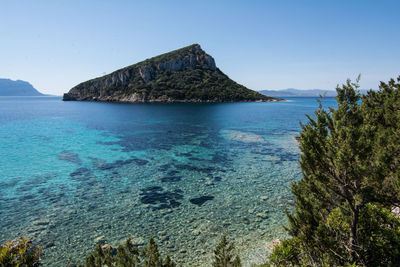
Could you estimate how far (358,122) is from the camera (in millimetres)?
8641

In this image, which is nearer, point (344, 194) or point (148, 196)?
point (344, 194)

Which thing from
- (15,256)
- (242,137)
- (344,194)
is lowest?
(242,137)

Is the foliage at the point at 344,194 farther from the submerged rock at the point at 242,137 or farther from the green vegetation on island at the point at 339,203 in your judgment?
the submerged rock at the point at 242,137

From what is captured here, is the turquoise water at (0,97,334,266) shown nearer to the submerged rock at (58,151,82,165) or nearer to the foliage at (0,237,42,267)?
the submerged rock at (58,151,82,165)

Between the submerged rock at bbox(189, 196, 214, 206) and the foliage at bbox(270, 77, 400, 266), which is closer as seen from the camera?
the foliage at bbox(270, 77, 400, 266)

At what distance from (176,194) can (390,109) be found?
20943 millimetres

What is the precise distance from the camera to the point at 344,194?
8.38m

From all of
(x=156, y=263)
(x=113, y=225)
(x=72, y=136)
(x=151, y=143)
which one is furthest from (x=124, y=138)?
(x=156, y=263)

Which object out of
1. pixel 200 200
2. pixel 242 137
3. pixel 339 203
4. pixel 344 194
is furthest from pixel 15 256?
pixel 242 137

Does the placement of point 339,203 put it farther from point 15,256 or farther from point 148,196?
point 148,196

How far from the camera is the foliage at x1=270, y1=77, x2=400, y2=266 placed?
7.71 m

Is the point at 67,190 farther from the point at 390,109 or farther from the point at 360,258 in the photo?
the point at 390,109

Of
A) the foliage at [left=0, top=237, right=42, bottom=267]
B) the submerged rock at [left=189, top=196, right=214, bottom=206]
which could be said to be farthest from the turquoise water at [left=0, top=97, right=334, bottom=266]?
the foliage at [left=0, top=237, right=42, bottom=267]

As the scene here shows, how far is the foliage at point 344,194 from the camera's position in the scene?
304 inches
